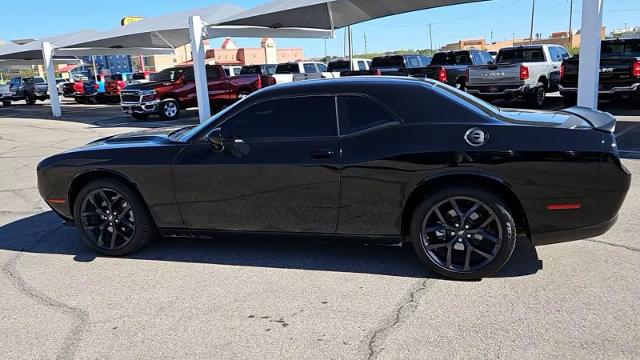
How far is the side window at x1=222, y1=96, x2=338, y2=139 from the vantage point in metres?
4.18

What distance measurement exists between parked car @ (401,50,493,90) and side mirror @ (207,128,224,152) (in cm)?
1213

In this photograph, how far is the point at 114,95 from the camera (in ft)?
96.8

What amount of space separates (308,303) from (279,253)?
3.47 ft

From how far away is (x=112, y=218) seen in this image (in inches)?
189

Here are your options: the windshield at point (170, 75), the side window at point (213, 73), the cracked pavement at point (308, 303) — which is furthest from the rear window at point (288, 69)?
the cracked pavement at point (308, 303)

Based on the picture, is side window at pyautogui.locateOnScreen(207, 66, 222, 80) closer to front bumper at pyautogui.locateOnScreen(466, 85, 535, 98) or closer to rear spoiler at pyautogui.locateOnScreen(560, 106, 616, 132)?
front bumper at pyautogui.locateOnScreen(466, 85, 535, 98)

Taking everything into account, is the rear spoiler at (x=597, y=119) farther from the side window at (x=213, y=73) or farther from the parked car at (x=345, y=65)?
the parked car at (x=345, y=65)

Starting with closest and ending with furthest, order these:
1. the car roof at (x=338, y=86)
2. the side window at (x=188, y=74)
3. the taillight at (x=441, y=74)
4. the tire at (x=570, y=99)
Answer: the car roof at (x=338, y=86) → the tire at (x=570, y=99) → the taillight at (x=441, y=74) → the side window at (x=188, y=74)

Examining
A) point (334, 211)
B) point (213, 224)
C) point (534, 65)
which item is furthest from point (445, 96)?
point (534, 65)

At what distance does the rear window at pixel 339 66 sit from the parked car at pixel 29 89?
21.1 meters

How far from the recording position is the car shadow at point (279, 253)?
4230 millimetres

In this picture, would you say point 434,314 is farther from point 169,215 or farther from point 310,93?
point 169,215

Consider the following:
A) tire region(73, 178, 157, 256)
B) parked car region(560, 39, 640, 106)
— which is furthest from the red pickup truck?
tire region(73, 178, 157, 256)

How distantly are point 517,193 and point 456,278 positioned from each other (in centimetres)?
79
